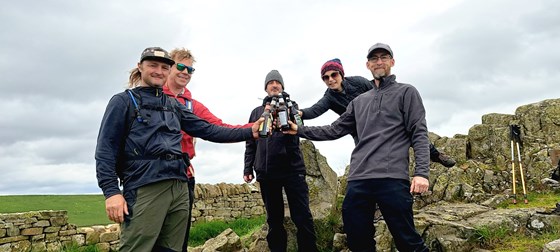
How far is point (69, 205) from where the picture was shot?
18062 millimetres

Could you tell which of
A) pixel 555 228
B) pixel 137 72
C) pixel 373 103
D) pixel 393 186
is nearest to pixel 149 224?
pixel 137 72

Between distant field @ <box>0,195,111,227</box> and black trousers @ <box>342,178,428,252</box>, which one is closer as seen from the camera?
black trousers @ <box>342,178,428,252</box>

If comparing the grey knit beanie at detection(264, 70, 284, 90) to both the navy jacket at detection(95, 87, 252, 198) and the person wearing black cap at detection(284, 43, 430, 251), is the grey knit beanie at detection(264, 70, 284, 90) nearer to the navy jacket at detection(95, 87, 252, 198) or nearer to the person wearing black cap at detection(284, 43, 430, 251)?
the person wearing black cap at detection(284, 43, 430, 251)

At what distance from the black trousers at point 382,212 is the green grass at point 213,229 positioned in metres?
7.50

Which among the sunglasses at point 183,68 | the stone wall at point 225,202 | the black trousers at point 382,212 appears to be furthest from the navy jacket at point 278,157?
the stone wall at point 225,202

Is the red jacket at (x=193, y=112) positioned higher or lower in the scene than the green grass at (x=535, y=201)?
higher

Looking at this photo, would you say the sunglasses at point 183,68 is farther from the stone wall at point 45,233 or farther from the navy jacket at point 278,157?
the stone wall at point 45,233

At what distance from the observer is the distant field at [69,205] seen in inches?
599

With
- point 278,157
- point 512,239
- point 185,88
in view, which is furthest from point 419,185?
point 512,239

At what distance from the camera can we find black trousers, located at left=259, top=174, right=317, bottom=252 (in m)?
5.42

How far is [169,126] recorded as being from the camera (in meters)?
3.51

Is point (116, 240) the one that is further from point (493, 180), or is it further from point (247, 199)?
point (493, 180)

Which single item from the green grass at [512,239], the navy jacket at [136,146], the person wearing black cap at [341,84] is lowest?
the green grass at [512,239]

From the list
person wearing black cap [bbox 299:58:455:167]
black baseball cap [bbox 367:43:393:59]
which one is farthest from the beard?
person wearing black cap [bbox 299:58:455:167]
